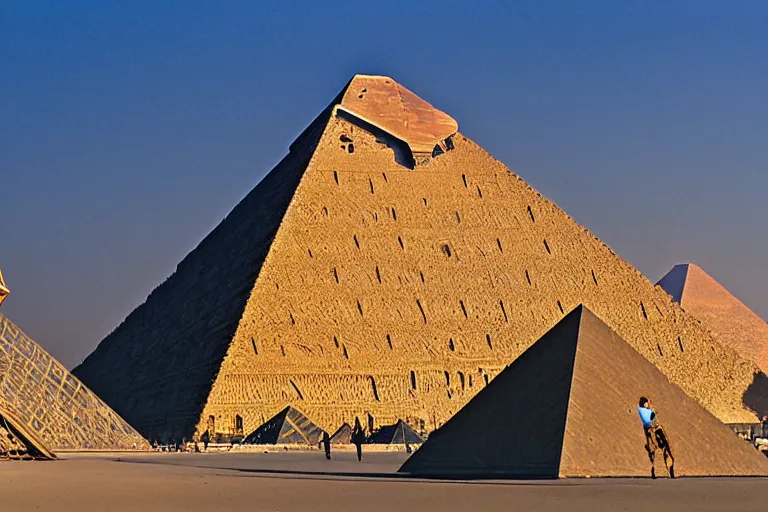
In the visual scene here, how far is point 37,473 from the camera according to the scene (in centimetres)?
2483

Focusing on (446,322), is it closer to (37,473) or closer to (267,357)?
(267,357)

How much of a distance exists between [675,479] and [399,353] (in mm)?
42712

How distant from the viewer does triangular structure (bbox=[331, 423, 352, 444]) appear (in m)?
56.8

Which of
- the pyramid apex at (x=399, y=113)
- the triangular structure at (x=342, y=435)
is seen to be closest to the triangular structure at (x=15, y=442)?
the triangular structure at (x=342, y=435)

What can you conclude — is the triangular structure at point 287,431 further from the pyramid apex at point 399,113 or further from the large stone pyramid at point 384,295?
the pyramid apex at point 399,113

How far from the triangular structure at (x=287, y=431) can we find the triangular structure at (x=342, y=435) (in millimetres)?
501

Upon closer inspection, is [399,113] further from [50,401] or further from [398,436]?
[50,401]

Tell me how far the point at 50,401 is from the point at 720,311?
6694 centimetres

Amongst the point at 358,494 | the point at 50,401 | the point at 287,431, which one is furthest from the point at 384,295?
the point at 358,494

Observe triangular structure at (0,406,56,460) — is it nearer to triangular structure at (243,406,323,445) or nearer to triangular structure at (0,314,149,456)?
triangular structure at (0,314,149,456)

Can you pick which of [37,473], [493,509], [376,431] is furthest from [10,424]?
[376,431]

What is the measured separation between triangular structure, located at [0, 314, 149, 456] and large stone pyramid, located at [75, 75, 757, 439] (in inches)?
642

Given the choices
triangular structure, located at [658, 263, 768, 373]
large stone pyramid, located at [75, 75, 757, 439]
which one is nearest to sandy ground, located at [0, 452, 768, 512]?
large stone pyramid, located at [75, 75, 757, 439]

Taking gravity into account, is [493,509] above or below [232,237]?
below
